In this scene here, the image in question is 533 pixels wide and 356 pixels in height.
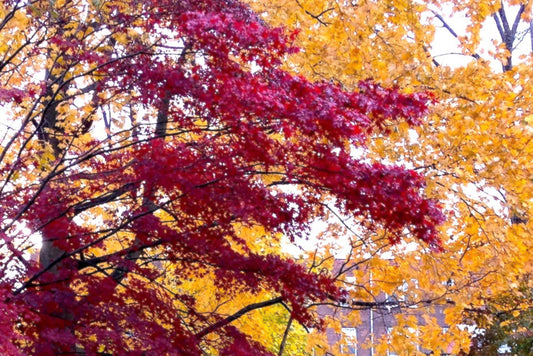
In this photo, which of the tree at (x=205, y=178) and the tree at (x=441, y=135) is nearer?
the tree at (x=205, y=178)

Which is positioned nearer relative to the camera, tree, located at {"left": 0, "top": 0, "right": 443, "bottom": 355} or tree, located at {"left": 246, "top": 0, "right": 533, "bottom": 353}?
tree, located at {"left": 0, "top": 0, "right": 443, "bottom": 355}

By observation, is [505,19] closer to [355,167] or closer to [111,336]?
[355,167]

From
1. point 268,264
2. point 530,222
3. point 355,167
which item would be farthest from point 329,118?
point 530,222

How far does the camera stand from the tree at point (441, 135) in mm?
6531

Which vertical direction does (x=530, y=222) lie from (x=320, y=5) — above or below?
below

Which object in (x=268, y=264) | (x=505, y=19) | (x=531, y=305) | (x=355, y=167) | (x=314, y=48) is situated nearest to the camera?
(x=355, y=167)

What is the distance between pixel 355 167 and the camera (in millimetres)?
4094

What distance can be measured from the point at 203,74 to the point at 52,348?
2.26m

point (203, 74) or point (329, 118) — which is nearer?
point (329, 118)

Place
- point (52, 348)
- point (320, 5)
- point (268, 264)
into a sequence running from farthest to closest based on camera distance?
point (320, 5), point (268, 264), point (52, 348)

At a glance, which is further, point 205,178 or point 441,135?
point 441,135

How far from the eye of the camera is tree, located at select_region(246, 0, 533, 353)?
6531mm

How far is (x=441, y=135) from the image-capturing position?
6.72 metres

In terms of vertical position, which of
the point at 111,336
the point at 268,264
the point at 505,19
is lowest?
the point at 111,336
